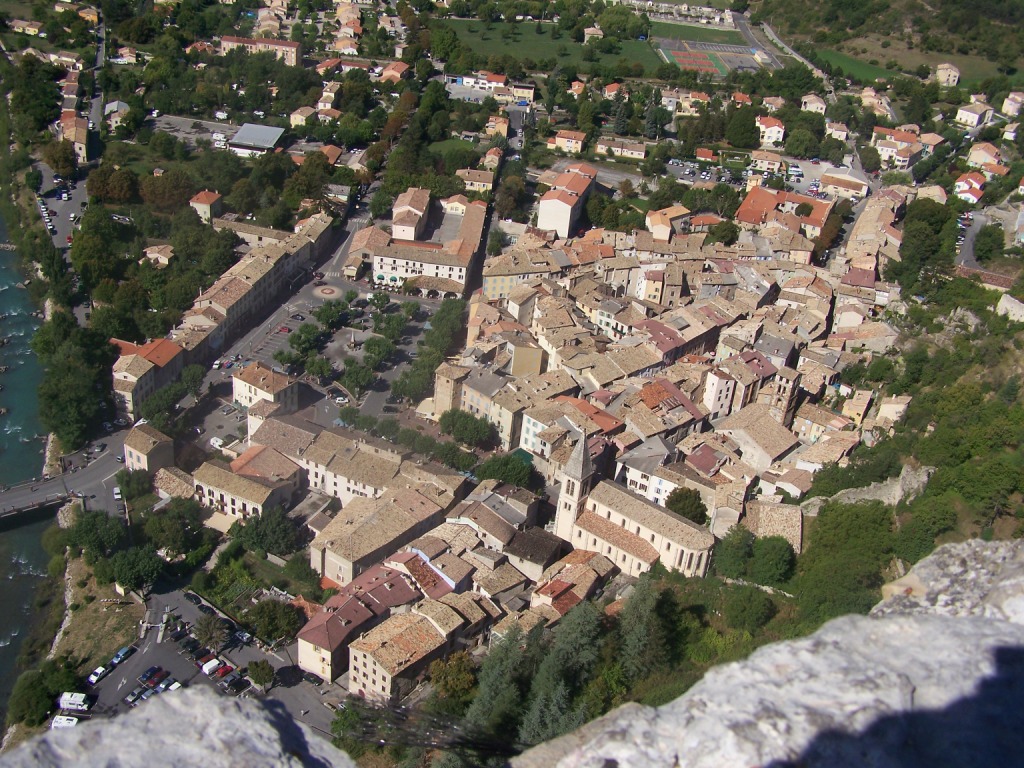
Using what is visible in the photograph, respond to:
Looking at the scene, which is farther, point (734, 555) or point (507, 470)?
point (507, 470)

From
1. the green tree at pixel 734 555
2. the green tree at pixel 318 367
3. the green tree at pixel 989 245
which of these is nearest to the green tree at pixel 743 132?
the green tree at pixel 989 245

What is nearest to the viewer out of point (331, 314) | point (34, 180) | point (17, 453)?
point (17, 453)

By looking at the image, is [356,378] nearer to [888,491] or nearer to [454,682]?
[454,682]

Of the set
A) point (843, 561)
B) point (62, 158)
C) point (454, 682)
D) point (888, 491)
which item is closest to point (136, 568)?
point (454, 682)

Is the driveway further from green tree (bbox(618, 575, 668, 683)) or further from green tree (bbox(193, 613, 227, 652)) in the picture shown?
green tree (bbox(193, 613, 227, 652))

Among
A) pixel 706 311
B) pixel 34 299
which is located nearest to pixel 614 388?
pixel 706 311

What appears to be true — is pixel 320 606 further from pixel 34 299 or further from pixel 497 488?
pixel 34 299
